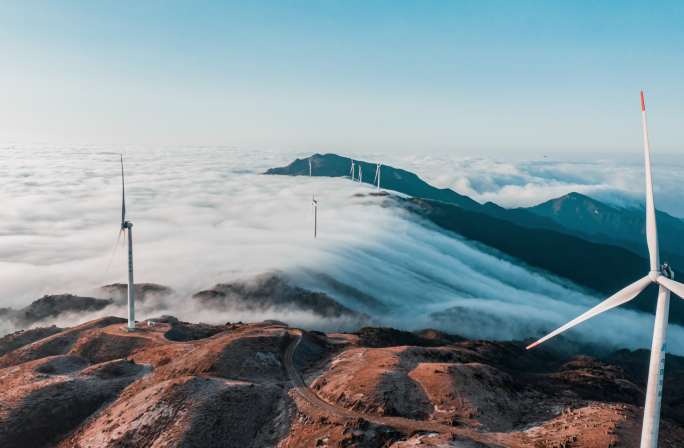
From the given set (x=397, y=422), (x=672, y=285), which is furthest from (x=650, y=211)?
Answer: (x=397, y=422)

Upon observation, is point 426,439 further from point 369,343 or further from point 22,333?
point 22,333

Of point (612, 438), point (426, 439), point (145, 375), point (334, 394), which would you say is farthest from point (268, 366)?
point (612, 438)

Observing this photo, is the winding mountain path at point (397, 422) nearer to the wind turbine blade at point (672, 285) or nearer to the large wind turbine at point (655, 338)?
the large wind turbine at point (655, 338)

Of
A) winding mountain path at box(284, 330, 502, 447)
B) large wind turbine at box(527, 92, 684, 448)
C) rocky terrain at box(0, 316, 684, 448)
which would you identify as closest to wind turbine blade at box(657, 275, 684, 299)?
large wind turbine at box(527, 92, 684, 448)

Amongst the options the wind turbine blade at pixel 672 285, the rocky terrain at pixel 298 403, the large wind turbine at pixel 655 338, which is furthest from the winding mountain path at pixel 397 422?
the wind turbine blade at pixel 672 285

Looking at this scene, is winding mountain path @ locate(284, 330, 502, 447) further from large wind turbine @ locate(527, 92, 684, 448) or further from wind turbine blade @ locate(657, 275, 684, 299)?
wind turbine blade @ locate(657, 275, 684, 299)
